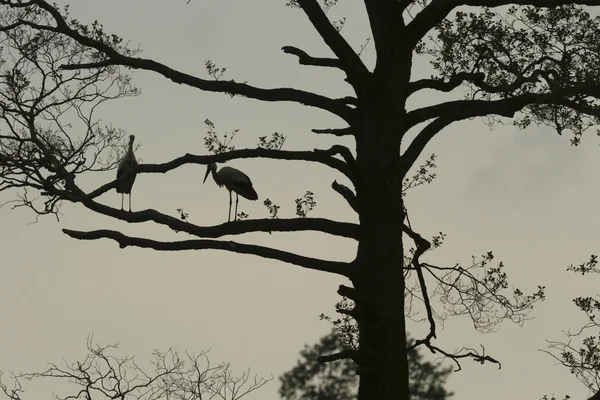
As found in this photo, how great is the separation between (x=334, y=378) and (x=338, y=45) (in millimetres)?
19063

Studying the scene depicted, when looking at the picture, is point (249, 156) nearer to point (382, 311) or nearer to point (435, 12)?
point (382, 311)

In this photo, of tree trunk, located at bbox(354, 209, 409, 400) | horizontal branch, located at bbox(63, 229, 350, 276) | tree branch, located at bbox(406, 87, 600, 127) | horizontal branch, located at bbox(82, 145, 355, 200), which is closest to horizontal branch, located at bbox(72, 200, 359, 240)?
horizontal branch, located at bbox(63, 229, 350, 276)

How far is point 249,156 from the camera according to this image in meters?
12.4

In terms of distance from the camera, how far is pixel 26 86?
1358 centimetres

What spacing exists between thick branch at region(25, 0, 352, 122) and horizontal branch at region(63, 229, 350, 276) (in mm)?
1884

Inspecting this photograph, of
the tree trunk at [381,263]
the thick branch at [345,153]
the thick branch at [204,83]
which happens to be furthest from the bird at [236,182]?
the thick branch at [345,153]

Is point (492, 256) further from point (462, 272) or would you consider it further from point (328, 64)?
point (328, 64)

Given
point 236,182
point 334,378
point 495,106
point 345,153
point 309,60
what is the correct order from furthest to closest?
1. point 334,378
2. point 236,182
3. point 309,60
4. point 495,106
5. point 345,153

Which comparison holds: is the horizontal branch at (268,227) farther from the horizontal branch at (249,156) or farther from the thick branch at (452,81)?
the thick branch at (452,81)

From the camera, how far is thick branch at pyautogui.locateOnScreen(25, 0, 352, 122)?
12781 mm

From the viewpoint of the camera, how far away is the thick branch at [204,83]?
12.8 m

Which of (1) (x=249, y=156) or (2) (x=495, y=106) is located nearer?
(1) (x=249, y=156)

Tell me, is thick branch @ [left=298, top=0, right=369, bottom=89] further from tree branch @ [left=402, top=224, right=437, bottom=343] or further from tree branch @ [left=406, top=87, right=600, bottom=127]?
tree branch @ [left=402, top=224, right=437, bottom=343]

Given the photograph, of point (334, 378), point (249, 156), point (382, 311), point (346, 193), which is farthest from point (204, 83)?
point (334, 378)
